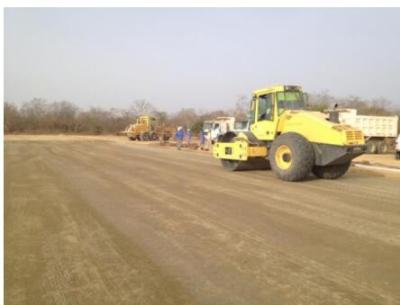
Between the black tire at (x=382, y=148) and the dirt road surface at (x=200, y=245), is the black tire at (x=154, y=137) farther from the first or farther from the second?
the dirt road surface at (x=200, y=245)

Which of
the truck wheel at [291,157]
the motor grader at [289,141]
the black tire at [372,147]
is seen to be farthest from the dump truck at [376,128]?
the truck wheel at [291,157]

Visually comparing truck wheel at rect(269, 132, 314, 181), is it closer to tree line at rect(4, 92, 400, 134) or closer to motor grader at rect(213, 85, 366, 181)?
motor grader at rect(213, 85, 366, 181)

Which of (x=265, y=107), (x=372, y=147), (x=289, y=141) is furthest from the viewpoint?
(x=372, y=147)

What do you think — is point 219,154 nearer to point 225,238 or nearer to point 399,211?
point 399,211

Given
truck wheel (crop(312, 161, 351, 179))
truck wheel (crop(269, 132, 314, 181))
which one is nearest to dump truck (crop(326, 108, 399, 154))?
truck wheel (crop(312, 161, 351, 179))

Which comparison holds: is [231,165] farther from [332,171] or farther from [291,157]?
[332,171]

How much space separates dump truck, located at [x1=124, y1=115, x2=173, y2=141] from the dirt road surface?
3715cm

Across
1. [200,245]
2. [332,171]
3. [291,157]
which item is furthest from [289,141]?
[200,245]

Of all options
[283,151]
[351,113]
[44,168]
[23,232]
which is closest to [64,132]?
[351,113]

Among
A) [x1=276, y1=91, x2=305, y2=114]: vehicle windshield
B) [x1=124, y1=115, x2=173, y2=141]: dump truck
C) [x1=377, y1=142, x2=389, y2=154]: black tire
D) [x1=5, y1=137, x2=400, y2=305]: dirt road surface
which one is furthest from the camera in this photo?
[x1=124, y1=115, x2=173, y2=141]: dump truck

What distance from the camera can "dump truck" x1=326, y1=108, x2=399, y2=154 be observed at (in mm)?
27047

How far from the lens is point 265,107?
13750mm

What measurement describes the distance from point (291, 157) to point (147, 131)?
3689 centimetres

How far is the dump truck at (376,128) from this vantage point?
88.7 feet
